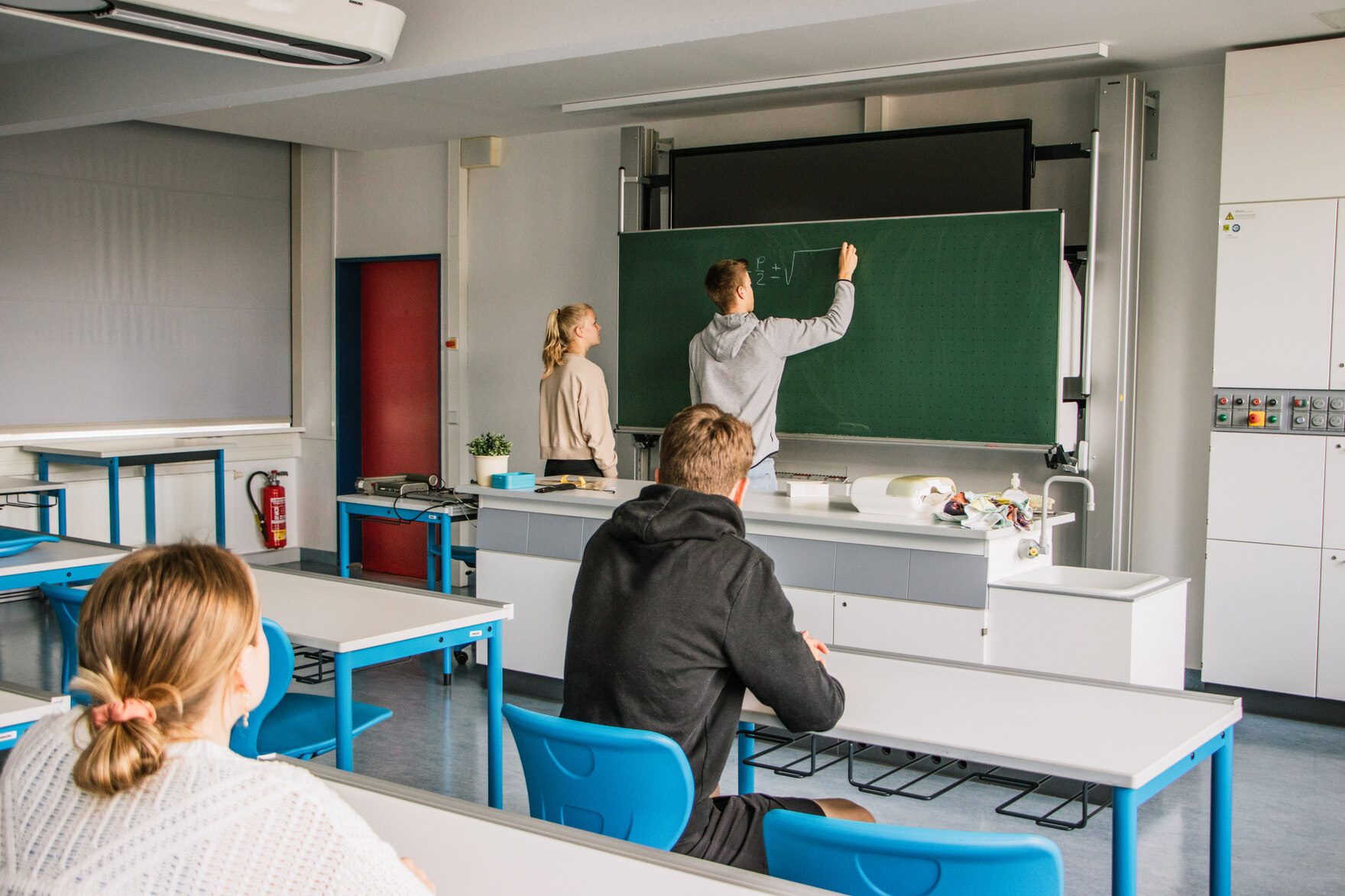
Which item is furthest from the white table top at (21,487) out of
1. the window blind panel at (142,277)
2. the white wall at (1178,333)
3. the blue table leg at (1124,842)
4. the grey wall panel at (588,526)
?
the white wall at (1178,333)

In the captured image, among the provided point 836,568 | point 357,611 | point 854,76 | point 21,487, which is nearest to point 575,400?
point 836,568

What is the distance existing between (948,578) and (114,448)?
16.6ft

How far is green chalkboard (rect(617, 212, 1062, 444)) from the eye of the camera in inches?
193

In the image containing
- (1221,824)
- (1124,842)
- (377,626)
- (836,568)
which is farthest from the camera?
(836,568)

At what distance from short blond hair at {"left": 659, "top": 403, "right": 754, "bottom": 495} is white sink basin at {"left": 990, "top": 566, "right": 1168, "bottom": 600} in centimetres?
164

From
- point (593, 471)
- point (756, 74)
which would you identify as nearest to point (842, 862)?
point (593, 471)

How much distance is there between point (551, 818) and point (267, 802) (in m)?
0.92

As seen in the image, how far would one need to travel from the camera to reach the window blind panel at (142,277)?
21.2 ft

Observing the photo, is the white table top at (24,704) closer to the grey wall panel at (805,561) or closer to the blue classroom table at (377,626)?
the blue classroom table at (377,626)

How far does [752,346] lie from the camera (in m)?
5.03

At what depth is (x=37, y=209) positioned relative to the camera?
6496 millimetres

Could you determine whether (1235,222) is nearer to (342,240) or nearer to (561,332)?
(561,332)

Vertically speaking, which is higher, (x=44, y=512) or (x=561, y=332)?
(x=561, y=332)

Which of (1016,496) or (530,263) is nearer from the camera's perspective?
(1016,496)
